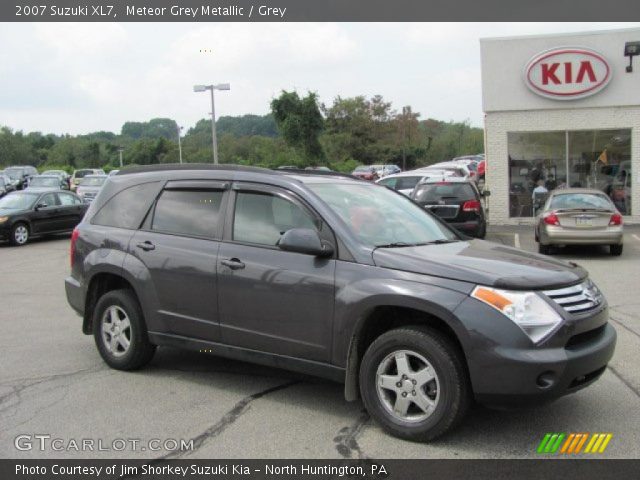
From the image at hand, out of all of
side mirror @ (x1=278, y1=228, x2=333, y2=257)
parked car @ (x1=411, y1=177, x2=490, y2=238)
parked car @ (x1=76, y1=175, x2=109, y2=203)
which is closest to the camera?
side mirror @ (x1=278, y1=228, x2=333, y2=257)

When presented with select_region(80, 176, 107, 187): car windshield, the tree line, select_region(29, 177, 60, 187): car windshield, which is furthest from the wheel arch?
the tree line

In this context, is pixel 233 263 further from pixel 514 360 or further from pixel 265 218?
pixel 514 360

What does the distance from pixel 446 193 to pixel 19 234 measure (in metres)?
11.9

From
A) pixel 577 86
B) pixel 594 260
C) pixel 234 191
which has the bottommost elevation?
pixel 594 260

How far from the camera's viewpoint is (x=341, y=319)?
4.77 m

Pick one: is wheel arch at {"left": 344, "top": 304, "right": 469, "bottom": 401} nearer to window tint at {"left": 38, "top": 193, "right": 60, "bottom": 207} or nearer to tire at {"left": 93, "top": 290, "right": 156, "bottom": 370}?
tire at {"left": 93, "top": 290, "right": 156, "bottom": 370}

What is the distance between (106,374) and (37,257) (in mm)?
11368

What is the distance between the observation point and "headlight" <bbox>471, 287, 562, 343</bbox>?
4242 millimetres

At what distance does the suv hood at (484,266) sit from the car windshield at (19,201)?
1751 cm

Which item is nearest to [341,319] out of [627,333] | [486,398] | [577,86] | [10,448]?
[486,398]

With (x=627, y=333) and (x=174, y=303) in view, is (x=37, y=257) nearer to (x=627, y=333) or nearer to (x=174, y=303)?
(x=174, y=303)

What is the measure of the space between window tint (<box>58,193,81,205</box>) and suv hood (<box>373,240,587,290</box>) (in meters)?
18.1

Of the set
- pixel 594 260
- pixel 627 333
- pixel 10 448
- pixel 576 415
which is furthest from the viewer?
pixel 594 260
